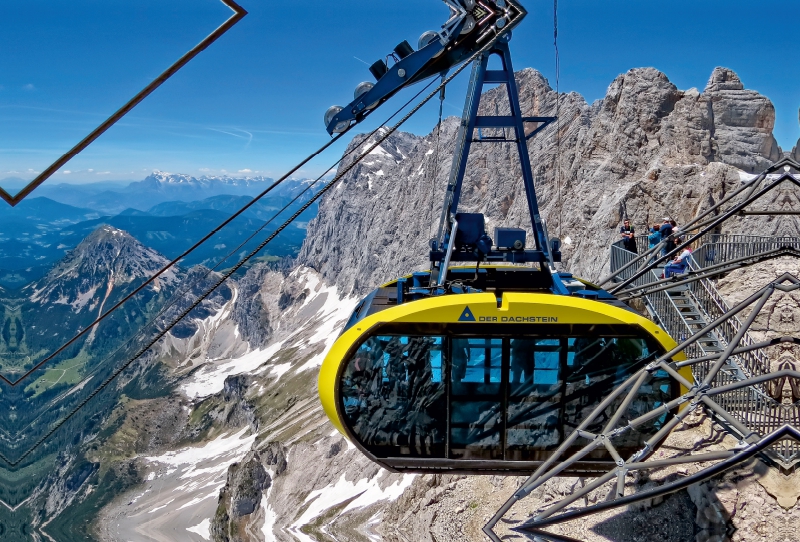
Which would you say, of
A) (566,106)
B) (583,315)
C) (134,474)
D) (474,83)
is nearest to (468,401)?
(583,315)

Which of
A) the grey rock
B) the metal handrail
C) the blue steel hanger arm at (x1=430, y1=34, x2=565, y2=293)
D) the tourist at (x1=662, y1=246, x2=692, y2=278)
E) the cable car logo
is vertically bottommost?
the metal handrail

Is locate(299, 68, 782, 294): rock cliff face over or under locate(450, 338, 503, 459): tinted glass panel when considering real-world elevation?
over

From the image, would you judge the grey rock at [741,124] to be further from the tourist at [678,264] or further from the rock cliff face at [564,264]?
the tourist at [678,264]

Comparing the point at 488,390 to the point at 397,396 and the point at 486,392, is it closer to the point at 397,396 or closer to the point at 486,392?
the point at 486,392

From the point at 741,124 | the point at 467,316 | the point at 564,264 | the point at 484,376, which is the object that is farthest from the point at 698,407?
the point at 564,264

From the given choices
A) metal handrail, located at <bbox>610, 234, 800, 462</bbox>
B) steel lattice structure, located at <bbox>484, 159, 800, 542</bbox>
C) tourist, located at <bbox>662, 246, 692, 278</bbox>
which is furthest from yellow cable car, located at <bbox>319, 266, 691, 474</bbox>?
tourist, located at <bbox>662, 246, 692, 278</bbox>

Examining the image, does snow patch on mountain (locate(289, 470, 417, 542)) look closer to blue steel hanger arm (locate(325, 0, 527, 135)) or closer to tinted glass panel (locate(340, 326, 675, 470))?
tinted glass panel (locate(340, 326, 675, 470))
